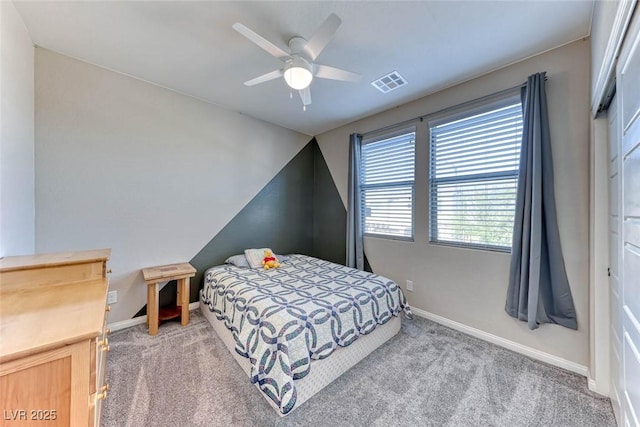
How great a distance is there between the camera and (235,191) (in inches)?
137

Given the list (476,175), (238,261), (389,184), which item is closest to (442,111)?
(476,175)

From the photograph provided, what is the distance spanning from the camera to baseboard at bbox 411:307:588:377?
1979 millimetres

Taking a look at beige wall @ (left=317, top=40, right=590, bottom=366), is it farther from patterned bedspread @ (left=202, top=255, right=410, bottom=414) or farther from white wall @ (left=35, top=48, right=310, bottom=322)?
white wall @ (left=35, top=48, right=310, bottom=322)

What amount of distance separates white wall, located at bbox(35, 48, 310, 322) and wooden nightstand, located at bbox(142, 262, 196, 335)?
215 mm

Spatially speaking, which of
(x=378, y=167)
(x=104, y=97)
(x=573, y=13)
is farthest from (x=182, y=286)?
(x=573, y=13)

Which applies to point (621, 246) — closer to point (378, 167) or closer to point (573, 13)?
point (573, 13)

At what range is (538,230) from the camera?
6.66ft

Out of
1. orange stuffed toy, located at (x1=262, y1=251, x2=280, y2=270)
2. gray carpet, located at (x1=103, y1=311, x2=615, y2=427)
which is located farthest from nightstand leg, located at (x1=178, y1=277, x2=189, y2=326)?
orange stuffed toy, located at (x1=262, y1=251, x2=280, y2=270)

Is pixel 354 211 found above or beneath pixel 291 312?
above

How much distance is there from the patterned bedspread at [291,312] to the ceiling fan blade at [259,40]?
1.92 meters

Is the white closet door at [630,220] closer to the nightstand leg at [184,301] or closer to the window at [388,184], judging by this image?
the window at [388,184]

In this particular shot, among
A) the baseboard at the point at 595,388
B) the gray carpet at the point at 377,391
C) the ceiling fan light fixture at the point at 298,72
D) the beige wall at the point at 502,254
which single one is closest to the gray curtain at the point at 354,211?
the beige wall at the point at 502,254

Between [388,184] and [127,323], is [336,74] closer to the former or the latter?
[388,184]

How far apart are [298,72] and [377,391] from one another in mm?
2471
